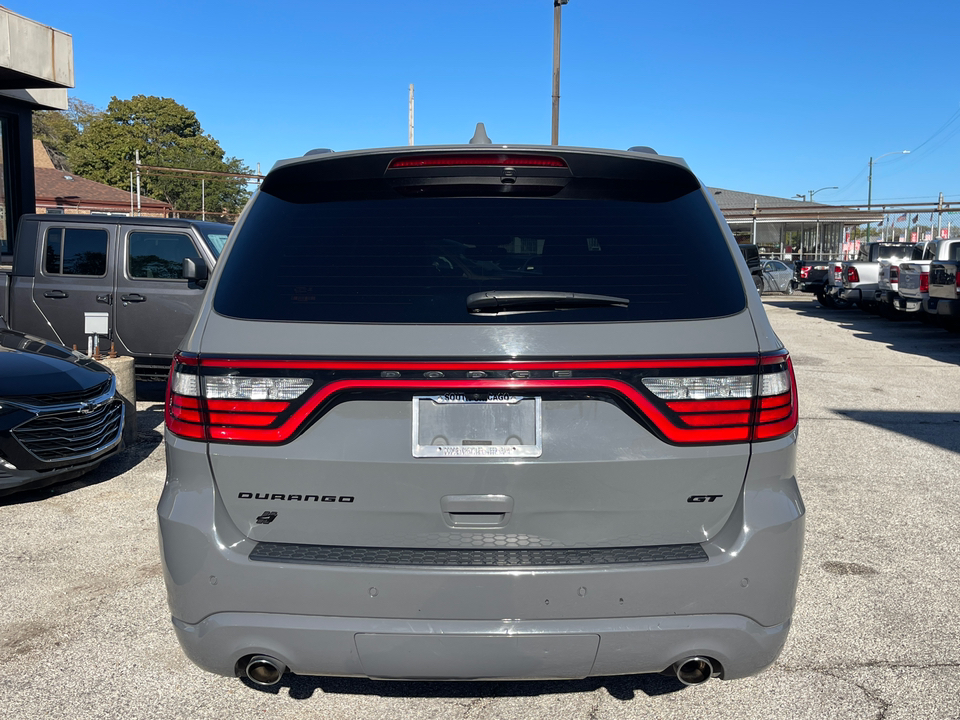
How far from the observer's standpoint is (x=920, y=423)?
8242 mm

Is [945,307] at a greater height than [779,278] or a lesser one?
lesser

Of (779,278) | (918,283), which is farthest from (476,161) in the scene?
(779,278)

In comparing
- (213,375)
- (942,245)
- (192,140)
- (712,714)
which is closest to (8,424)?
(213,375)

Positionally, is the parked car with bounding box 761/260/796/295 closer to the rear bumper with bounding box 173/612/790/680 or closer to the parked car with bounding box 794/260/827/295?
the parked car with bounding box 794/260/827/295

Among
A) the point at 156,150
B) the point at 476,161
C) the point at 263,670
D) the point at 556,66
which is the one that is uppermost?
the point at 156,150

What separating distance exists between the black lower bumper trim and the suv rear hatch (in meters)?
0.02

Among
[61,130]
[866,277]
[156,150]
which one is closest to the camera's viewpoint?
[866,277]

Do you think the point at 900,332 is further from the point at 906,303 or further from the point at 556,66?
the point at 556,66

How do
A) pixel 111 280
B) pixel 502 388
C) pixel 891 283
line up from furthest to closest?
pixel 891 283, pixel 111 280, pixel 502 388

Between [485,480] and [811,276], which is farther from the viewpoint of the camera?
[811,276]

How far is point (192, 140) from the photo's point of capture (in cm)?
8569

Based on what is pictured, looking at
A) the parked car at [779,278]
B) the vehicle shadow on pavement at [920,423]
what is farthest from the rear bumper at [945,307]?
the parked car at [779,278]

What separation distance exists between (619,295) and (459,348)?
48 centimetres

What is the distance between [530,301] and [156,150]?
9077 cm
